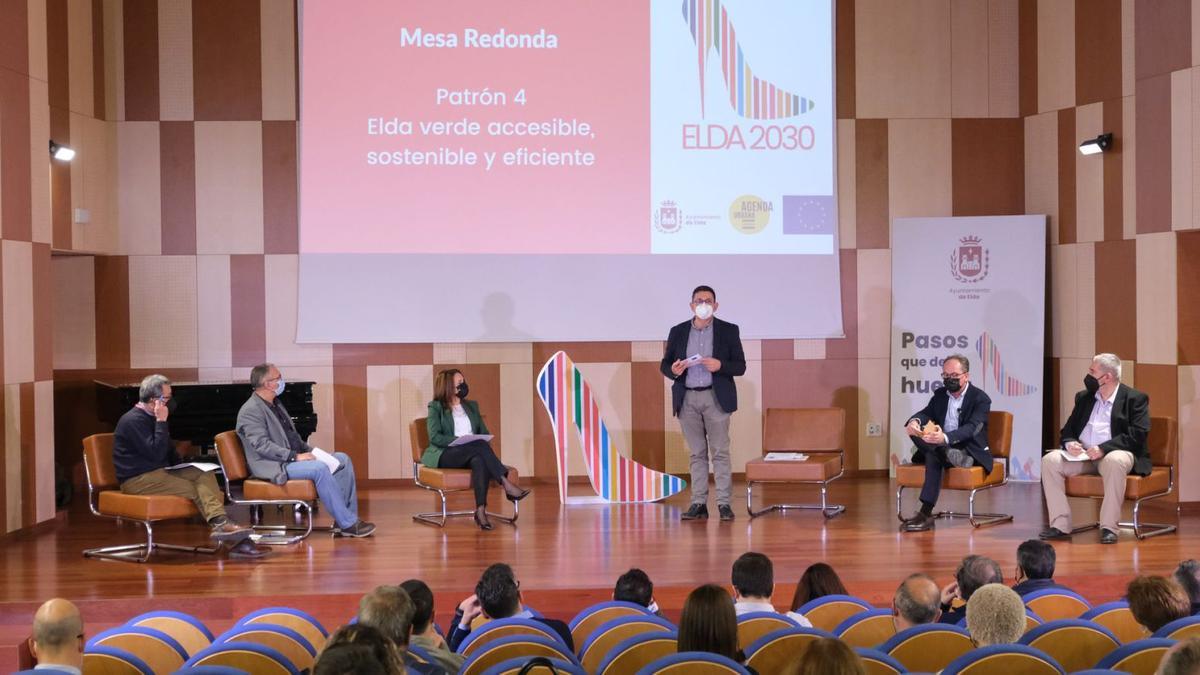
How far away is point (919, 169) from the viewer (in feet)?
32.8

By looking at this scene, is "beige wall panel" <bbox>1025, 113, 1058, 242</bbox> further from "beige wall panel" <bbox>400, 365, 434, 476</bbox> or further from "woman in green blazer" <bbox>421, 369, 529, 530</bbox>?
"beige wall panel" <bbox>400, 365, 434, 476</bbox>

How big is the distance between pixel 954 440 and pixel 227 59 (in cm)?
620

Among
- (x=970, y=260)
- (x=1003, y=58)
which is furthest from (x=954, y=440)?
(x=1003, y=58)

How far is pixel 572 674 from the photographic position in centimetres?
300

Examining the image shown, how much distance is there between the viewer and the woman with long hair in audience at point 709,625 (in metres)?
3.20

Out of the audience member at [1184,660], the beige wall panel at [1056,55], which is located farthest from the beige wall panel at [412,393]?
the audience member at [1184,660]

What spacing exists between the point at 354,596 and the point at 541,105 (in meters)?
4.91

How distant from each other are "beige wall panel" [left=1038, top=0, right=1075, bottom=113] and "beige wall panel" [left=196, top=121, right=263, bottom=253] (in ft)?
20.5

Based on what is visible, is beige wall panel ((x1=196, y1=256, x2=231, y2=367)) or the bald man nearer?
the bald man

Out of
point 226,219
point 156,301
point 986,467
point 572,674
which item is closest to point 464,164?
point 226,219

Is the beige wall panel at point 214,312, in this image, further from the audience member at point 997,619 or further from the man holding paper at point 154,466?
the audience member at point 997,619

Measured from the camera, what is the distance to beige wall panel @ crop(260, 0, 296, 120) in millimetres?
9492

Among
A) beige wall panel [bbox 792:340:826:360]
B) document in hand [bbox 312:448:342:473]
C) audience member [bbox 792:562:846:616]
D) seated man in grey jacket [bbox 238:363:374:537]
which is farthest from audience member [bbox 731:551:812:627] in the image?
beige wall panel [bbox 792:340:826:360]

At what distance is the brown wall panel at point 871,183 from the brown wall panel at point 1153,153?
2018mm
